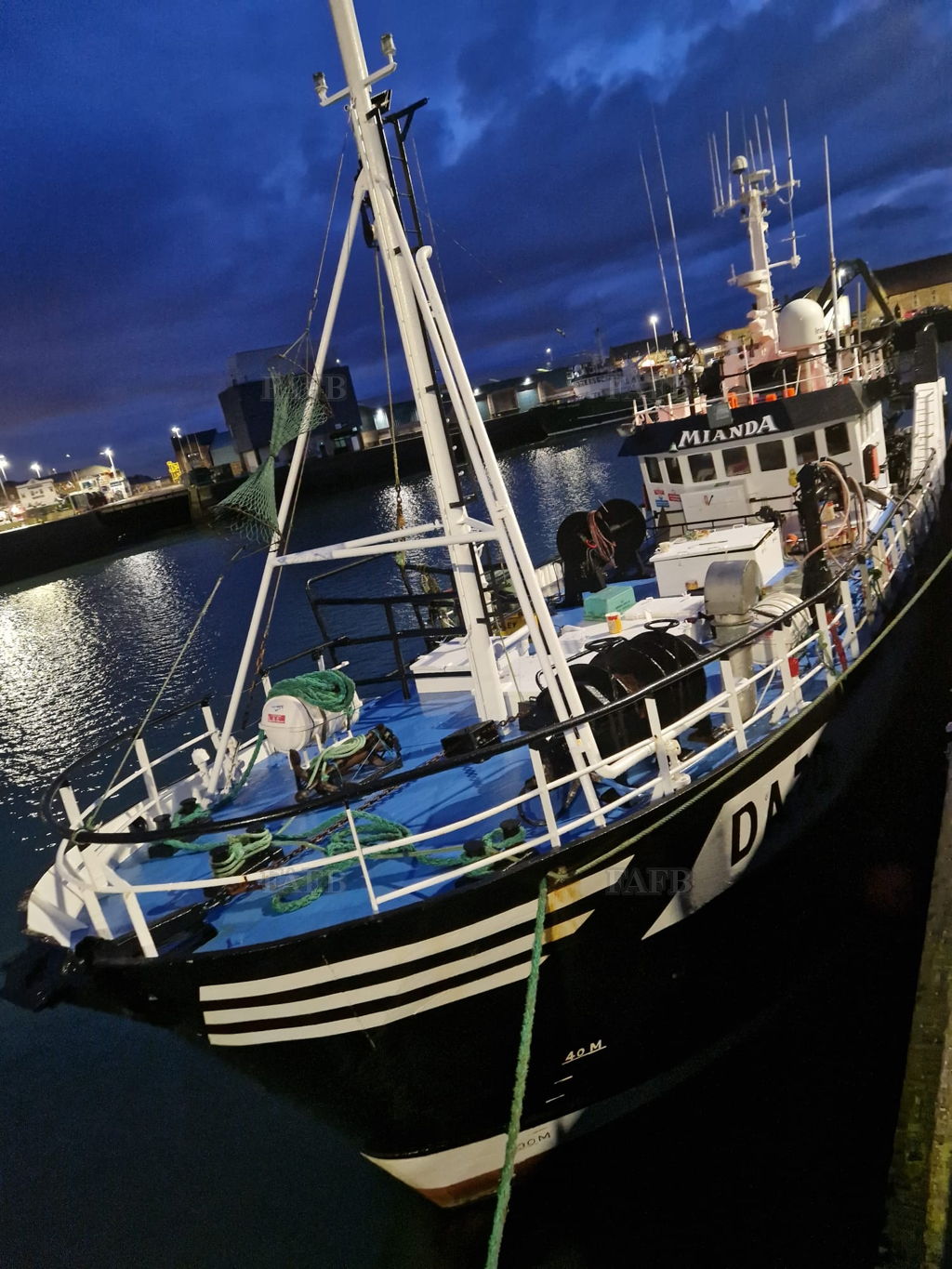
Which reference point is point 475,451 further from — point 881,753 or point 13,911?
point 13,911

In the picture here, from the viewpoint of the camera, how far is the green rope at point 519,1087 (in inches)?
188

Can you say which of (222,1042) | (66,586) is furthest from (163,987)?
(66,586)

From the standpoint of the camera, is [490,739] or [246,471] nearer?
[490,739]

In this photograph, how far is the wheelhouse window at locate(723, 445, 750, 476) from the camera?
598 inches

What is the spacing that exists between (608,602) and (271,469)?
5.51 m

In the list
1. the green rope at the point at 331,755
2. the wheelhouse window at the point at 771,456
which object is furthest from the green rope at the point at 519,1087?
the wheelhouse window at the point at 771,456

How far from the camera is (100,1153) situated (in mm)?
8984

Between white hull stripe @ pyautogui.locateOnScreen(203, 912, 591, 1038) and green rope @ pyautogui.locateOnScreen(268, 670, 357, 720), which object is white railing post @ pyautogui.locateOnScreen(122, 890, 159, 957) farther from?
green rope @ pyautogui.locateOnScreen(268, 670, 357, 720)

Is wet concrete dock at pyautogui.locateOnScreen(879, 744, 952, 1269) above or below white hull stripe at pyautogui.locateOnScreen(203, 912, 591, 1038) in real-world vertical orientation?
below

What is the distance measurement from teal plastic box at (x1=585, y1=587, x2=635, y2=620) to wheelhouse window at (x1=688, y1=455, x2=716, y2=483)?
17.0 feet

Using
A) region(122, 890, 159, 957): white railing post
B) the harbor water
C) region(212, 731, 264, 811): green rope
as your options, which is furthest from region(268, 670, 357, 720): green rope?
region(122, 890, 159, 957): white railing post

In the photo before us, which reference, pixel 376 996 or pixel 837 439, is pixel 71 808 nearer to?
pixel 376 996

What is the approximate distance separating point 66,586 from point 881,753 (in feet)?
217

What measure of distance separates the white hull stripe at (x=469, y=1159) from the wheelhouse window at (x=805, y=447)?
483 inches
